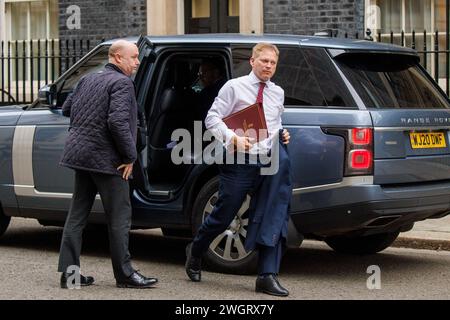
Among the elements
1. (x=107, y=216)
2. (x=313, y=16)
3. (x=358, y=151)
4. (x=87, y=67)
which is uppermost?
(x=313, y=16)

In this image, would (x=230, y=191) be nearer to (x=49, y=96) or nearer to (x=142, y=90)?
(x=142, y=90)

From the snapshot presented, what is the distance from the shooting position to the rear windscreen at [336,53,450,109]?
7.72 metres

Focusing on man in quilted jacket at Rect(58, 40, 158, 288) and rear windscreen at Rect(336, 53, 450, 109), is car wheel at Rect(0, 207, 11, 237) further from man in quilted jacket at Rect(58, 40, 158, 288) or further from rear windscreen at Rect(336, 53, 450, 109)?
rear windscreen at Rect(336, 53, 450, 109)

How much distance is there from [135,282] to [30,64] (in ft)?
31.5

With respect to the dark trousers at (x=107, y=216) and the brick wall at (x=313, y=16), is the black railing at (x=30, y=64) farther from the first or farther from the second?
the dark trousers at (x=107, y=216)

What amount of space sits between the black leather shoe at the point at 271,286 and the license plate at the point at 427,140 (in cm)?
147

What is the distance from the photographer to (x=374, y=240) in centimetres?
901

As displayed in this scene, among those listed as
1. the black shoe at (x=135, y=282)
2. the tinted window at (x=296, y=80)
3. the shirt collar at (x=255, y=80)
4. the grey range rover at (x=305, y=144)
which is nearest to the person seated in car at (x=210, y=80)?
the grey range rover at (x=305, y=144)

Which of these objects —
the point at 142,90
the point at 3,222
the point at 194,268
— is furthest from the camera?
the point at 3,222

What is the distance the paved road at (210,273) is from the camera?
23.9 feet

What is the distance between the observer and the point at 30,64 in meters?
16.4

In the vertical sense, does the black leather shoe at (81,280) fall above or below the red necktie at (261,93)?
below

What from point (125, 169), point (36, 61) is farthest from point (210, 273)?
point (36, 61)
